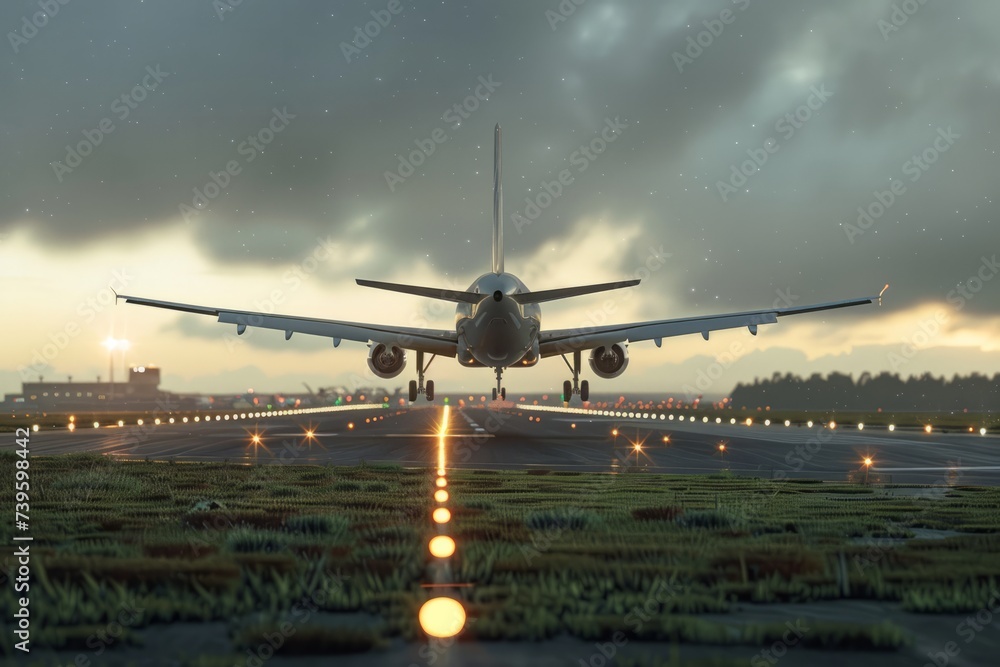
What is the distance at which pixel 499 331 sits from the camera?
3784 cm

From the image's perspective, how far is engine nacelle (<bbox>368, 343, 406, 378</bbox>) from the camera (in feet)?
145

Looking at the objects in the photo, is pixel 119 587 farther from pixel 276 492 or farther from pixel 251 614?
pixel 276 492

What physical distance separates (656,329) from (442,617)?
40307 millimetres

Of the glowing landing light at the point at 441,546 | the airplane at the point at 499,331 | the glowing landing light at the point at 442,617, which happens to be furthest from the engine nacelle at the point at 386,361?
the glowing landing light at the point at 442,617

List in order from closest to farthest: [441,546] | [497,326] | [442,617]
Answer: [442,617] < [441,546] < [497,326]

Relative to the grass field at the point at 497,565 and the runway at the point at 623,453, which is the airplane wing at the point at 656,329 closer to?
the runway at the point at 623,453

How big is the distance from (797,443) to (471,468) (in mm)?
22763

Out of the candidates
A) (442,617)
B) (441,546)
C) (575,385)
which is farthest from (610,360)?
(442,617)

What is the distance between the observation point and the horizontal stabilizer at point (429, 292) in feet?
112

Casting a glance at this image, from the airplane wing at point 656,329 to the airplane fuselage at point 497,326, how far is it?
15.5 feet

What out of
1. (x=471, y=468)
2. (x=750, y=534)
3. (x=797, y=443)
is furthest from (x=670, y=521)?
(x=797, y=443)

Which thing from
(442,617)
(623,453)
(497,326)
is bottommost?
(442,617)

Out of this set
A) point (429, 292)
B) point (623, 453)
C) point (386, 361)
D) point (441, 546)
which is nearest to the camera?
point (441, 546)

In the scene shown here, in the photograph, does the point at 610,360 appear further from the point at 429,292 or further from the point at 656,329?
the point at 429,292
